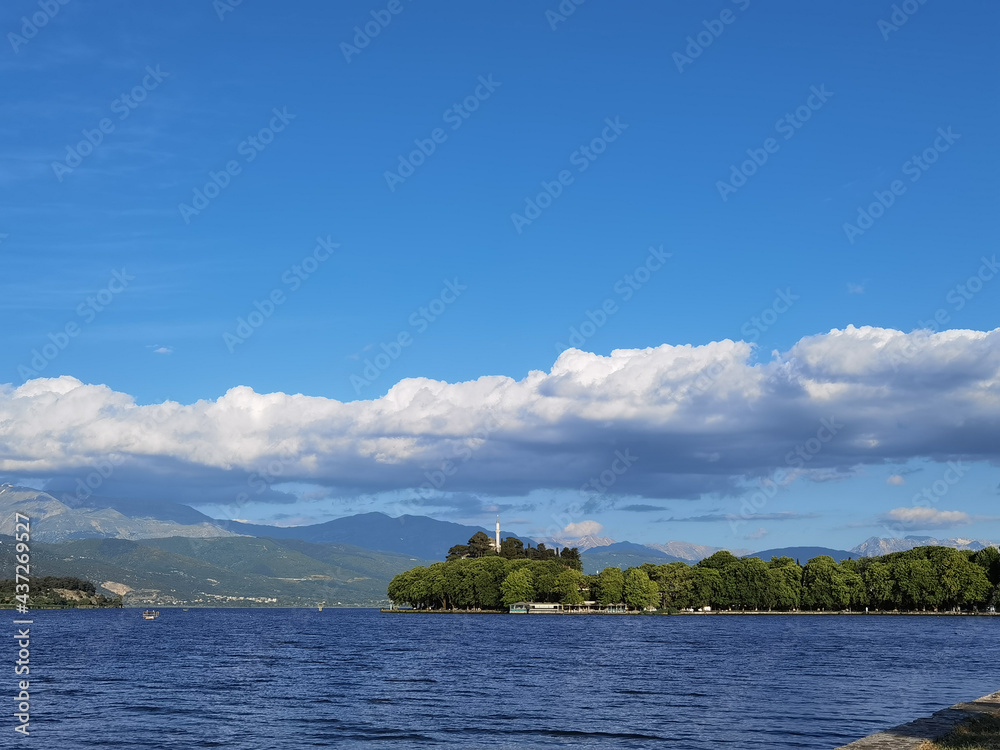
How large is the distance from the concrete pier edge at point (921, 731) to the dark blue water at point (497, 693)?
220 inches

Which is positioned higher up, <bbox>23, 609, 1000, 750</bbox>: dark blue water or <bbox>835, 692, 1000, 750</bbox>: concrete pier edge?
<bbox>835, 692, 1000, 750</bbox>: concrete pier edge

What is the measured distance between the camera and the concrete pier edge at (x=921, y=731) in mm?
39338

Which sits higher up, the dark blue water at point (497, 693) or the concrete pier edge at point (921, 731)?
the concrete pier edge at point (921, 731)

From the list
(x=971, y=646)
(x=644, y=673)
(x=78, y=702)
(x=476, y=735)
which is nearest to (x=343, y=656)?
(x=644, y=673)

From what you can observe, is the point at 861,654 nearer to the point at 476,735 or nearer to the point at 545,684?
the point at 545,684

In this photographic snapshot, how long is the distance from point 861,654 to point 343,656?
66552 mm

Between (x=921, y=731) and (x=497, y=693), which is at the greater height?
(x=921, y=731)

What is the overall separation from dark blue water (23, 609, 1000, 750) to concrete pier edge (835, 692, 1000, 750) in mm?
5581

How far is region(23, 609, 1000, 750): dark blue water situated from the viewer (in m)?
54.4

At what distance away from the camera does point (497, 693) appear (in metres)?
76.3

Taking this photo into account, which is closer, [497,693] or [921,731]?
[921,731]

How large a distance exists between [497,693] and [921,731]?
39.8m

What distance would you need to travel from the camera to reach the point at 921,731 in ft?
141

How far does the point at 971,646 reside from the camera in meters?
136
